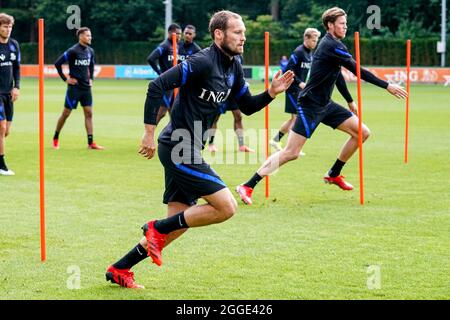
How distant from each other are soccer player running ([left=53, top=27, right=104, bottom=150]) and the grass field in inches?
23.4

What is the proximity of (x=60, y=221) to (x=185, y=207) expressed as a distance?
322cm

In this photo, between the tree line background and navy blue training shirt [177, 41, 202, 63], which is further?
the tree line background

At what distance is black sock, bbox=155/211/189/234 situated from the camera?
6.77m

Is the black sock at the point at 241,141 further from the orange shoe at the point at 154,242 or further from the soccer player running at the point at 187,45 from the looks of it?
the orange shoe at the point at 154,242

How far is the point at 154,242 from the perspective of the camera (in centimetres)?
681

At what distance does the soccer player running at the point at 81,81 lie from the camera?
695 inches

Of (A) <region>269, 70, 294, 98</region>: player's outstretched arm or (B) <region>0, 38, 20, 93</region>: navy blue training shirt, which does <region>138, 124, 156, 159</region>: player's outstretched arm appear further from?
(B) <region>0, 38, 20, 93</region>: navy blue training shirt

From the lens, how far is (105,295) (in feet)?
22.3

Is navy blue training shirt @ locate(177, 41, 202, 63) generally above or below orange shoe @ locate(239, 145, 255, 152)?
above

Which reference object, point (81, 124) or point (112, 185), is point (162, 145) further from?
point (81, 124)

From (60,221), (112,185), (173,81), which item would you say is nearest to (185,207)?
(173,81)

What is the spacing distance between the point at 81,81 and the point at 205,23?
55.9m

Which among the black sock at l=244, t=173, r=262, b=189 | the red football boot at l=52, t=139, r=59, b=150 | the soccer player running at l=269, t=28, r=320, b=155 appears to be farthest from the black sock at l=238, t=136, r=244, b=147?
the black sock at l=244, t=173, r=262, b=189

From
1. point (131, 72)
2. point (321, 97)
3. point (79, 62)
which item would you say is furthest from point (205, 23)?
point (321, 97)
